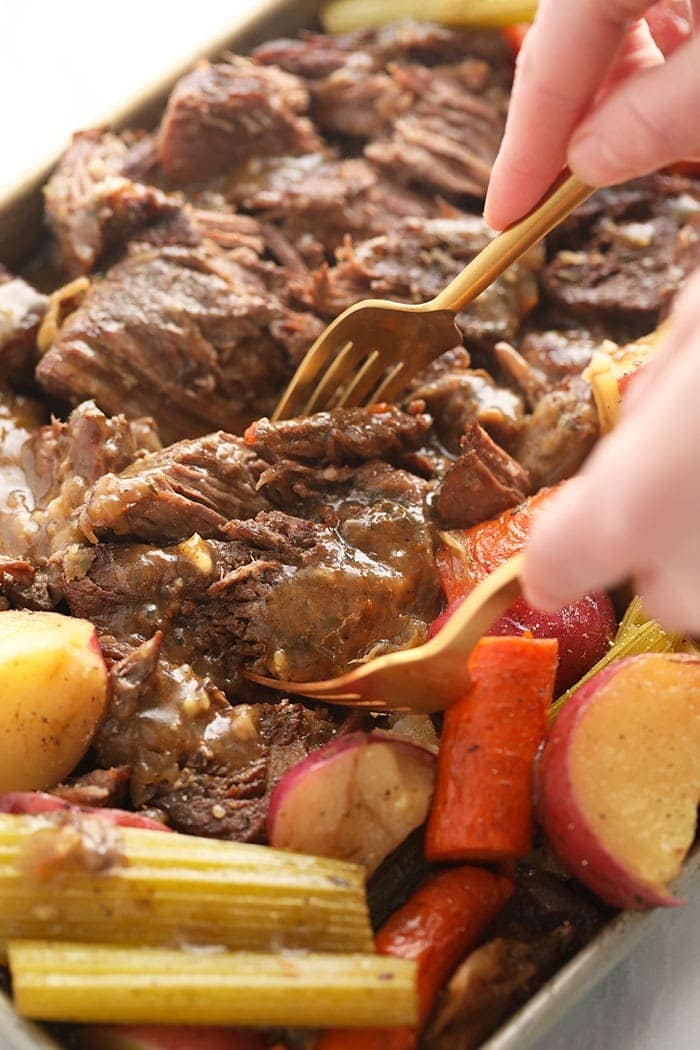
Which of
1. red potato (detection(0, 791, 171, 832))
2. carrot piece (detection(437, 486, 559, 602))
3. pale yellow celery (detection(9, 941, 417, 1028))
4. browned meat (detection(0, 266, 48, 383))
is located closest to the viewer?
pale yellow celery (detection(9, 941, 417, 1028))

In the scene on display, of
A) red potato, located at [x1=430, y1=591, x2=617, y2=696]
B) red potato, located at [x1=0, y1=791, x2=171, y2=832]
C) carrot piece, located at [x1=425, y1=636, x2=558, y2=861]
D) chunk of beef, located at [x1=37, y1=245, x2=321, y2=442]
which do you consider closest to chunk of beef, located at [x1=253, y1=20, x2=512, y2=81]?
chunk of beef, located at [x1=37, y1=245, x2=321, y2=442]

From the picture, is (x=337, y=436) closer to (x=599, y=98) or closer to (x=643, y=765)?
(x=599, y=98)

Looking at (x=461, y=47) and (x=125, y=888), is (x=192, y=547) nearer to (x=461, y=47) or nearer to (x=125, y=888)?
(x=125, y=888)

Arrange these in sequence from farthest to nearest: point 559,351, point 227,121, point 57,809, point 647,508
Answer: point 227,121, point 559,351, point 57,809, point 647,508

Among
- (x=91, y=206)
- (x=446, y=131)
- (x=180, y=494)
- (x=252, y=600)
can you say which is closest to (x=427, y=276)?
(x=446, y=131)

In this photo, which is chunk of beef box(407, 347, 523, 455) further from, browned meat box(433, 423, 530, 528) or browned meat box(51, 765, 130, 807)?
browned meat box(51, 765, 130, 807)

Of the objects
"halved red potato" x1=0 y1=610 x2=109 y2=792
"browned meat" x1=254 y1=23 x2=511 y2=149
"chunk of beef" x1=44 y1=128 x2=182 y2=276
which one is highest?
"chunk of beef" x1=44 y1=128 x2=182 y2=276

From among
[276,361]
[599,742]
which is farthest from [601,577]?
[276,361]
